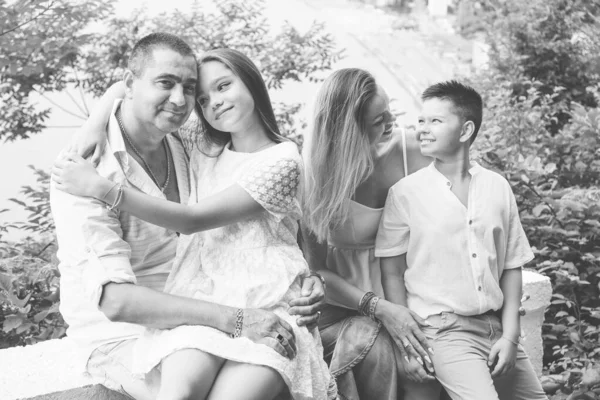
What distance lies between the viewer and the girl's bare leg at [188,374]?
87.6 inches

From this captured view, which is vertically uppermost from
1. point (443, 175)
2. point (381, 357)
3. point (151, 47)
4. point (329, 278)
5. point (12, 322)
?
point (151, 47)

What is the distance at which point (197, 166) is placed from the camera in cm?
292

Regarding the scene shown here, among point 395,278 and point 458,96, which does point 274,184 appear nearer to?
point 395,278

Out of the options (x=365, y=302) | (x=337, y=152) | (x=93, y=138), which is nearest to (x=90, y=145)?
(x=93, y=138)

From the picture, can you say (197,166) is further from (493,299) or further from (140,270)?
(493,299)

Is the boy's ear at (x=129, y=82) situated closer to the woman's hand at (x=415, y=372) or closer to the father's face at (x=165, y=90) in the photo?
the father's face at (x=165, y=90)

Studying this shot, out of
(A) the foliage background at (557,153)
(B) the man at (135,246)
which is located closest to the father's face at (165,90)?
(B) the man at (135,246)

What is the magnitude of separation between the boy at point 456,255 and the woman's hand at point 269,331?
56 cm

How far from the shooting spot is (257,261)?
2.64m

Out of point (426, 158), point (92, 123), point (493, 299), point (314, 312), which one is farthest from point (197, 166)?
point (493, 299)

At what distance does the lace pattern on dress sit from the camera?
8.50ft

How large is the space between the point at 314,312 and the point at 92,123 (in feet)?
3.38

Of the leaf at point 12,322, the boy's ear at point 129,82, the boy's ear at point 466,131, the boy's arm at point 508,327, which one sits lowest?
the leaf at point 12,322

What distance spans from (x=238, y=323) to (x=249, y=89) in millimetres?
863
